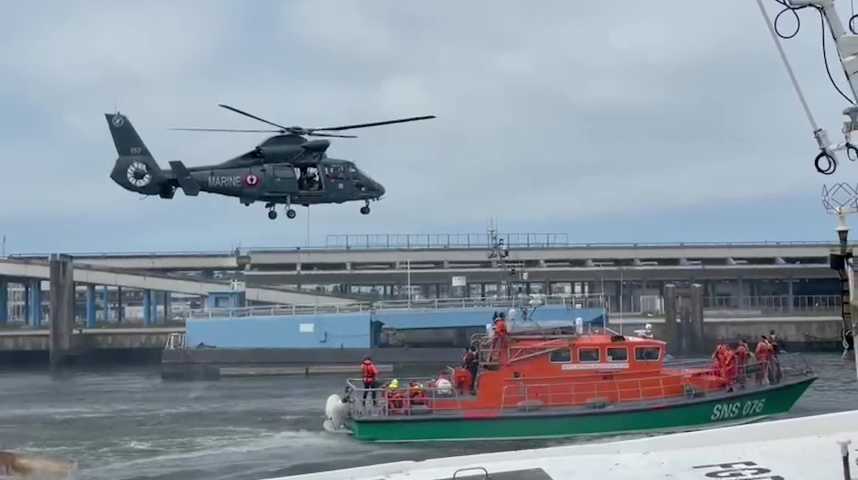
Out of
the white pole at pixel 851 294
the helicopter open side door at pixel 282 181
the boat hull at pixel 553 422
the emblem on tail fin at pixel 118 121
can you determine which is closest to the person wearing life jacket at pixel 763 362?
the boat hull at pixel 553 422

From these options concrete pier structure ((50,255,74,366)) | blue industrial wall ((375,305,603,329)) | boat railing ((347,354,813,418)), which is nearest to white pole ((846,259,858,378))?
boat railing ((347,354,813,418))

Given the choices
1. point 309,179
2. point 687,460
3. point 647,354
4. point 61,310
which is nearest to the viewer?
point 687,460

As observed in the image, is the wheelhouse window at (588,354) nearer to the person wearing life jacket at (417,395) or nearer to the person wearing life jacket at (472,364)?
the person wearing life jacket at (472,364)

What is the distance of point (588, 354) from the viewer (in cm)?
2272

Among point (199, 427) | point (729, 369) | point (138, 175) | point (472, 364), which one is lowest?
point (199, 427)

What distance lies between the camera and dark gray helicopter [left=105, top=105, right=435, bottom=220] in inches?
1019

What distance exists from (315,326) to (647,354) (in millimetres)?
28314

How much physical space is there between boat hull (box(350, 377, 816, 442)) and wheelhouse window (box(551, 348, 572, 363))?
1.17m

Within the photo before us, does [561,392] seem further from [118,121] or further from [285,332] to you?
[285,332]

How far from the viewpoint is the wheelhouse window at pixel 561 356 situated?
22.7 meters

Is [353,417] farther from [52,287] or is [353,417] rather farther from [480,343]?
[52,287]

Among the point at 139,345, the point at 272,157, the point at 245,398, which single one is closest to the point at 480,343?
the point at 272,157

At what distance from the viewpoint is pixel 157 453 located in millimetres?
22922

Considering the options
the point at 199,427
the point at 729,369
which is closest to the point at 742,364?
the point at 729,369
